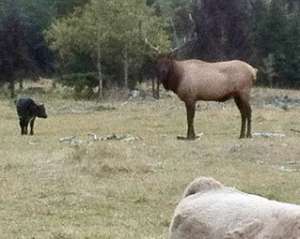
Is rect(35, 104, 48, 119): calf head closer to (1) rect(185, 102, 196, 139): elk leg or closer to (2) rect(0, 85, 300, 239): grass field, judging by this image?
(2) rect(0, 85, 300, 239): grass field

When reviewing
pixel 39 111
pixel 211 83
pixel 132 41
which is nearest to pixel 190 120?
pixel 211 83

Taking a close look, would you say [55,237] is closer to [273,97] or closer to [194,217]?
[194,217]

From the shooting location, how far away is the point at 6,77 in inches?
2168

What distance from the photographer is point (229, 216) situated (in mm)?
4539

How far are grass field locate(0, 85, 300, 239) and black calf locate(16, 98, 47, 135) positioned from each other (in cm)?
352

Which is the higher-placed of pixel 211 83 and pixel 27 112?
pixel 211 83

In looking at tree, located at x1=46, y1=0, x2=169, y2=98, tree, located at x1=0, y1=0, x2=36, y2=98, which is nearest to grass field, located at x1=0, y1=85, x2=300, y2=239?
tree, located at x1=46, y1=0, x2=169, y2=98

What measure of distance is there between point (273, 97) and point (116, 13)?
34.0 feet

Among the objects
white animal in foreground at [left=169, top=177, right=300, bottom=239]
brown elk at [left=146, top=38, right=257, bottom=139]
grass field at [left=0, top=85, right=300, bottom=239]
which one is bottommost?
grass field at [left=0, top=85, right=300, bottom=239]

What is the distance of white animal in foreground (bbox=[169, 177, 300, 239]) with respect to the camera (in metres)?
4.16

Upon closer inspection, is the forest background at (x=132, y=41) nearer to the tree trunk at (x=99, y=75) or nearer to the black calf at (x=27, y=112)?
the tree trunk at (x=99, y=75)

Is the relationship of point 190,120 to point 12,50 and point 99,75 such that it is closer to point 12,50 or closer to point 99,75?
point 99,75

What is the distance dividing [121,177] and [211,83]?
8060 millimetres

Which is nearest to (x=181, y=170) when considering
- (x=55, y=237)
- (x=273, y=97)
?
(x=55, y=237)
